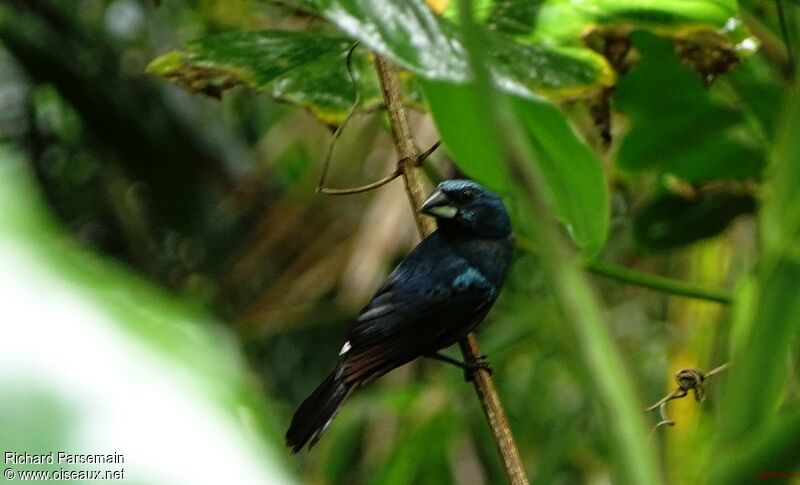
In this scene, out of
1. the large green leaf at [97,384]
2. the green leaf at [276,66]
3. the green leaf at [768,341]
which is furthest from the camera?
the green leaf at [276,66]

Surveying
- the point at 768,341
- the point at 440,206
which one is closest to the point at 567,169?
the point at 768,341

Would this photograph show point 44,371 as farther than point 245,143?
No

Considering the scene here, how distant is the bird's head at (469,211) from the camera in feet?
4.76

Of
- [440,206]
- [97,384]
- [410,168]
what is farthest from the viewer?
[440,206]

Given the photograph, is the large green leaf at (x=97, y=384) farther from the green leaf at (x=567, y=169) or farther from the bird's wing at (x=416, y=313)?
the bird's wing at (x=416, y=313)

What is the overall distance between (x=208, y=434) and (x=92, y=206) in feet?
8.36

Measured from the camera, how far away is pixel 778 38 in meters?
1.64

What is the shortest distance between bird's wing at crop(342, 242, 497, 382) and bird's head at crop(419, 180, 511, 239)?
0.08m

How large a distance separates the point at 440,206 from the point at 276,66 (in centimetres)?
31

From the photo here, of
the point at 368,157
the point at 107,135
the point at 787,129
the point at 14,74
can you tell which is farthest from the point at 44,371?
the point at 14,74

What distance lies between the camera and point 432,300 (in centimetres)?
134

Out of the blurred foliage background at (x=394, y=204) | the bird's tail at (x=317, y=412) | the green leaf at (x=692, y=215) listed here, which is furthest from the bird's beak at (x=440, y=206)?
the green leaf at (x=692, y=215)

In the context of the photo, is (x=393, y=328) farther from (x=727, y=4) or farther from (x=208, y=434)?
(x=208, y=434)

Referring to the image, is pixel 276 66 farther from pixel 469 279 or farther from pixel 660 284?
pixel 660 284
